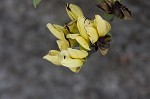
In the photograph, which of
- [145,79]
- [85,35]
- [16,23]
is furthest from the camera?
[16,23]

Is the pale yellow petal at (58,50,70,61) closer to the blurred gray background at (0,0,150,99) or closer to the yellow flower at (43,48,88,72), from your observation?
the yellow flower at (43,48,88,72)

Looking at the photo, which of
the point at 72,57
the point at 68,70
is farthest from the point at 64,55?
the point at 68,70

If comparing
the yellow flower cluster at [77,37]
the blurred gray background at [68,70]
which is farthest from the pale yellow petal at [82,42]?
the blurred gray background at [68,70]

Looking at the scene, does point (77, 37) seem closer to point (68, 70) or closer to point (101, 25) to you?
point (101, 25)

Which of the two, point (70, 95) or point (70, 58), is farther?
point (70, 95)

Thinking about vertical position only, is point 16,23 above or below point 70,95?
above

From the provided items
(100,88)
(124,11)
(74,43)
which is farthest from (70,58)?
(100,88)

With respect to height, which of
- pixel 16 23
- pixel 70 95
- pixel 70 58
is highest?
pixel 70 58

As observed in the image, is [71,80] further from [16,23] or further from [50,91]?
[16,23]
